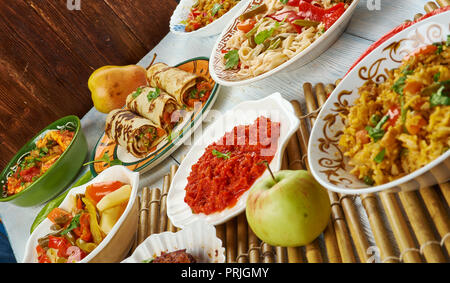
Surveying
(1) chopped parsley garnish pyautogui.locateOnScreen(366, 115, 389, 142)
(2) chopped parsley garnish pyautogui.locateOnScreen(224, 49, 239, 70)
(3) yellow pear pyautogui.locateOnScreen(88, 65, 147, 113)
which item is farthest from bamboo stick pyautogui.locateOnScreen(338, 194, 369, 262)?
(3) yellow pear pyautogui.locateOnScreen(88, 65, 147, 113)

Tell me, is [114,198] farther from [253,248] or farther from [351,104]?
[351,104]

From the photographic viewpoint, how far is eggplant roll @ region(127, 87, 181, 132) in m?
2.47

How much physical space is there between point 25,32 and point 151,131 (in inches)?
66.7

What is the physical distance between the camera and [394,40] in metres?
1.30

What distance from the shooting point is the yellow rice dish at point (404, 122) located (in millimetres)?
1005

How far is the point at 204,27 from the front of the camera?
2.71 metres

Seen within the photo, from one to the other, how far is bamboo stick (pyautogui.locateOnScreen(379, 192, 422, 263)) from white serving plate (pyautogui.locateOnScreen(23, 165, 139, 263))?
102 centimetres

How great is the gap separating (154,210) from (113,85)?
59.2 inches

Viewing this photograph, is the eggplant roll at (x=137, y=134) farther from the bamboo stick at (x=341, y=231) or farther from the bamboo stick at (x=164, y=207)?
the bamboo stick at (x=341, y=231)

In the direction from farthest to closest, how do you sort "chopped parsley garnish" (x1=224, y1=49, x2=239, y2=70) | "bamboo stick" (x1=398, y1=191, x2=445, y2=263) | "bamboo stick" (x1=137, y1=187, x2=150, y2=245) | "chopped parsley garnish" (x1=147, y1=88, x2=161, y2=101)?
"chopped parsley garnish" (x1=147, y1=88, x2=161, y2=101)
"chopped parsley garnish" (x1=224, y1=49, x2=239, y2=70)
"bamboo stick" (x1=137, y1=187, x2=150, y2=245)
"bamboo stick" (x1=398, y1=191, x2=445, y2=263)

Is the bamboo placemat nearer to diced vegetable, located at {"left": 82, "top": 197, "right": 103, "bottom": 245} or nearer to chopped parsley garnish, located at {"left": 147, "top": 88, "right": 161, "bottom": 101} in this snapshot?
diced vegetable, located at {"left": 82, "top": 197, "right": 103, "bottom": 245}

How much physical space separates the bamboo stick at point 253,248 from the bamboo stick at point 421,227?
517 mm

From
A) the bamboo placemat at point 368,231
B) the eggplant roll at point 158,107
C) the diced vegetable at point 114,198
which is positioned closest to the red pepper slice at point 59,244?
the diced vegetable at point 114,198
